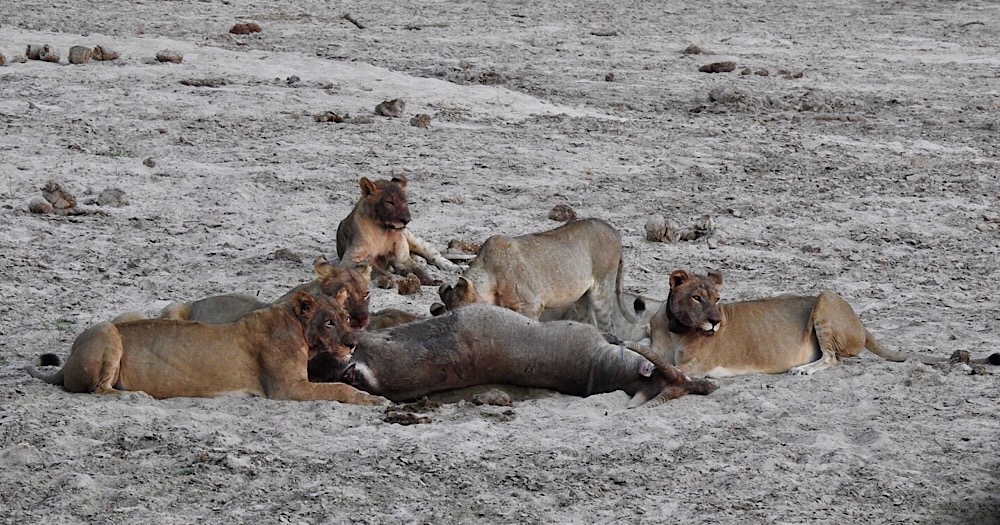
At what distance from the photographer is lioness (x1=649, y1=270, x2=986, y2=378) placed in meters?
8.20

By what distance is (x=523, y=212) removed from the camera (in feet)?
38.4

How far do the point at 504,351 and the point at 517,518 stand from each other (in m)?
1.96

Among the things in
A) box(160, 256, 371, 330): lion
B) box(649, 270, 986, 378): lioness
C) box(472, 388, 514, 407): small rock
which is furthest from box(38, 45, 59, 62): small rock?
box(472, 388, 514, 407): small rock

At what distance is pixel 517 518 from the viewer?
5590 mm

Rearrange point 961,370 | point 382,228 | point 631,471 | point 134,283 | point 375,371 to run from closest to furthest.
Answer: point 631,471, point 375,371, point 961,370, point 134,283, point 382,228

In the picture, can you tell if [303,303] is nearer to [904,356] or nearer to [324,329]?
[324,329]

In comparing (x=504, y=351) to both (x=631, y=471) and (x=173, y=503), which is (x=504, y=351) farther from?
Answer: (x=173, y=503)

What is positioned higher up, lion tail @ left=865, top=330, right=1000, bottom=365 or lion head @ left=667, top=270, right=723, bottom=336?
lion head @ left=667, top=270, right=723, bottom=336

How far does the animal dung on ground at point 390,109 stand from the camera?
14.2 meters

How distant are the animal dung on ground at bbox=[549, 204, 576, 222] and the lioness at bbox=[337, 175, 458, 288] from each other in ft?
4.48

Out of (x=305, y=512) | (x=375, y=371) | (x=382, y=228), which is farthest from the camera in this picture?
(x=382, y=228)

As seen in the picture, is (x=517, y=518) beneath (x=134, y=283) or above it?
above

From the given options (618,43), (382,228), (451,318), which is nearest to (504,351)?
(451,318)

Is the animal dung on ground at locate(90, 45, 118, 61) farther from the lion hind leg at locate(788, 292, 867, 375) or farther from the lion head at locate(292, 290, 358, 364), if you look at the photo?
the lion hind leg at locate(788, 292, 867, 375)
